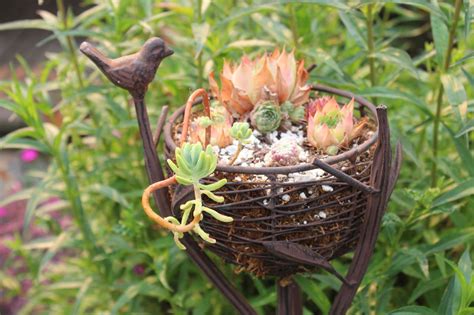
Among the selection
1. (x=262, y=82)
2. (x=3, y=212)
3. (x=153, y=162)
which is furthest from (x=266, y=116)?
(x=3, y=212)

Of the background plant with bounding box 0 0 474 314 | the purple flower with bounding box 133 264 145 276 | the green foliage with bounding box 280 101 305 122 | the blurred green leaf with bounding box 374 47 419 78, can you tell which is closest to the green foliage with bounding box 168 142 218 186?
the green foliage with bounding box 280 101 305 122

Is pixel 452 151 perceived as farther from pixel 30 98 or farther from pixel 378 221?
pixel 30 98

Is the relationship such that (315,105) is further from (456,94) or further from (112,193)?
(112,193)

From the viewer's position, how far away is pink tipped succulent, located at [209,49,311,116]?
3.05 ft

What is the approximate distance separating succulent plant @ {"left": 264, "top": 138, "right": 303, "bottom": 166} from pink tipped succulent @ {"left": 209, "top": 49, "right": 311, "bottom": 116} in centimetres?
9

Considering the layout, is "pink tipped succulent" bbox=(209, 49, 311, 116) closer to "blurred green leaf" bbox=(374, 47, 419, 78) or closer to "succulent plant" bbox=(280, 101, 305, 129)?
"succulent plant" bbox=(280, 101, 305, 129)

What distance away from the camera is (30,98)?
4.09 feet

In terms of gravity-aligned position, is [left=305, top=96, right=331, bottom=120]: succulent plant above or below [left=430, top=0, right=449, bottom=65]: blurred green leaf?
above

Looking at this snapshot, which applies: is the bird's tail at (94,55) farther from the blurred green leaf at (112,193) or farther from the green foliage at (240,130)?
the blurred green leaf at (112,193)

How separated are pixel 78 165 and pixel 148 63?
0.78 metres

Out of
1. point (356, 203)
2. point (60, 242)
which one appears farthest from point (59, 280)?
point (356, 203)

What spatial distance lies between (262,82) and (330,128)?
126mm

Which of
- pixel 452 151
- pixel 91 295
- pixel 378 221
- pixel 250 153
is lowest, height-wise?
pixel 91 295

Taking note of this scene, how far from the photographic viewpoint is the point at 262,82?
93cm
